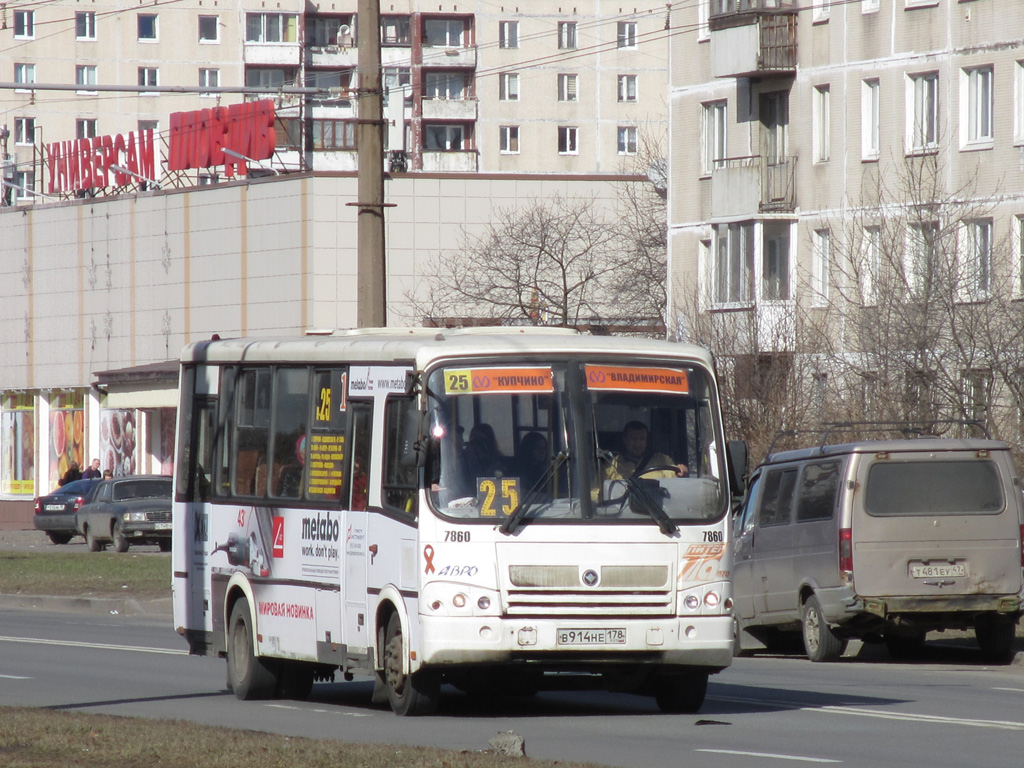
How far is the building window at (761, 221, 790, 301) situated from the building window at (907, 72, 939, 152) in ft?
14.5

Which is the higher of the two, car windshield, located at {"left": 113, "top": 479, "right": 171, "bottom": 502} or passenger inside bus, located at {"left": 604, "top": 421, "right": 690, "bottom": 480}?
passenger inside bus, located at {"left": 604, "top": 421, "right": 690, "bottom": 480}

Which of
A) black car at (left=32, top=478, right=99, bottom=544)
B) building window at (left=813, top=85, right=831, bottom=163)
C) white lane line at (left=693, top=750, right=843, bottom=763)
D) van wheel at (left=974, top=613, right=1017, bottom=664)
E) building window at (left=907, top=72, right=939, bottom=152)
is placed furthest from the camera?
building window at (left=813, top=85, right=831, bottom=163)

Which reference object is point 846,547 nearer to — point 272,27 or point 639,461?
point 639,461

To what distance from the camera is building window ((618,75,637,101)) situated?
103 metres

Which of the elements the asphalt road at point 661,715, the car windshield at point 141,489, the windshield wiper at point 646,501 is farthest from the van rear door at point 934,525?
the car windshield at point 141,489

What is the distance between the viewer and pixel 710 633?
12.8m

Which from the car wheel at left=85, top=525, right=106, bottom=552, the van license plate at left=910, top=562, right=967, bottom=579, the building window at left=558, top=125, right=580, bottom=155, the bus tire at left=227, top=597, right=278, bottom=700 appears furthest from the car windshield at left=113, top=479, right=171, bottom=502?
the building window at left=558, top=125, right=580, bottom=155

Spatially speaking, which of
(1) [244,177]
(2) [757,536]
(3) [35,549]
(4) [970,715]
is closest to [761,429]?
(2) [757,536]

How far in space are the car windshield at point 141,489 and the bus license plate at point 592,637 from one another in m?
30.2

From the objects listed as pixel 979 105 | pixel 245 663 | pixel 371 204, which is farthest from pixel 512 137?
pixel 245 663

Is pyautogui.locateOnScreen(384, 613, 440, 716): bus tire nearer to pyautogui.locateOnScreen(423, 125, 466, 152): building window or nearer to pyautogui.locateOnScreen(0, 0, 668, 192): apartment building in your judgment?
pyautogui.locateOnScreen(0, 0, 668, 192): apartment building

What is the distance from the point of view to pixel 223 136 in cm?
6041

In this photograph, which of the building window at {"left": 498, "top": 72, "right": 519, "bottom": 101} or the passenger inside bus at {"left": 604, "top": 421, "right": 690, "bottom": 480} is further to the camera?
the building window at {"left": 498, "top": 72, "right": 519, "bottom": 101}

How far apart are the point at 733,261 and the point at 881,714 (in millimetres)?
35999
